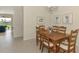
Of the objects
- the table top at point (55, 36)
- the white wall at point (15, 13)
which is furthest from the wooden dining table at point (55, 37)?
the white wall at point (15, 13)

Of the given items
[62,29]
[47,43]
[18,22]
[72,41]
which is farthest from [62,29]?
[18,22]

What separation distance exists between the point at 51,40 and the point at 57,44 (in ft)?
0.57

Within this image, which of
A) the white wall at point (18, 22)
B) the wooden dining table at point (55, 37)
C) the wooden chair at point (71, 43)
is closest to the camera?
the wooden chair at point (71, 43)

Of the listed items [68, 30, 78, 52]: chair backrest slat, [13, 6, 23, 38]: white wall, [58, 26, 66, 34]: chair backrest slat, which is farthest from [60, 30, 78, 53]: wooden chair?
[13, 6, 23, 38]: white wall

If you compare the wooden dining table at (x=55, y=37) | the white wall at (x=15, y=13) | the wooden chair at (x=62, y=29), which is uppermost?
the white wall at (x=15, y=13)

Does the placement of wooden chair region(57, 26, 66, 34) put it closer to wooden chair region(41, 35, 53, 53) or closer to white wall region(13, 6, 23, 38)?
wooden chair region(41, 35, 53, 53)

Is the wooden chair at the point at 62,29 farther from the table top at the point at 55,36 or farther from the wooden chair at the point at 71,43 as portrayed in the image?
the wooden chair at the point at 71,43

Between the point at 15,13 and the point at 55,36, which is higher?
the point at 15,13

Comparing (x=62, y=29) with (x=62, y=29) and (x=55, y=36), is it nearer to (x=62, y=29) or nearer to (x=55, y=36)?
(x=62, y=29)
